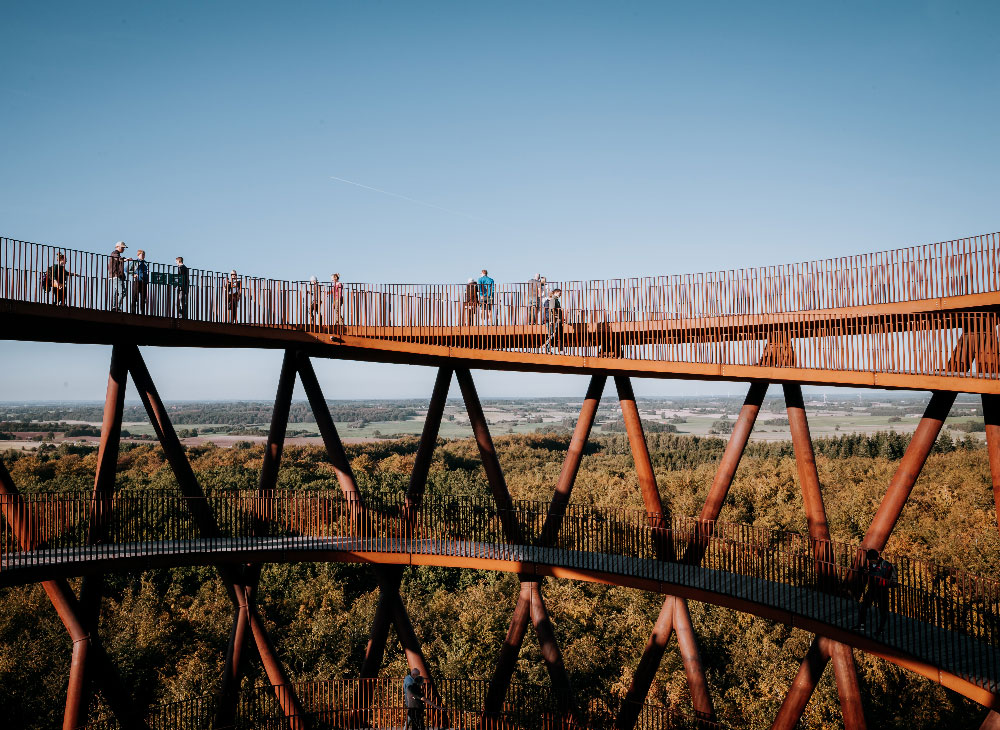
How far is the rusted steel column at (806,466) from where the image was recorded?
1628 centimetres

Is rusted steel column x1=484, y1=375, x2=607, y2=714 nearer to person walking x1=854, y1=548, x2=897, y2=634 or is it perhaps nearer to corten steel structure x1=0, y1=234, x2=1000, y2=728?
corten steel structure x1=0, y1=234, x2=1000, y2=728

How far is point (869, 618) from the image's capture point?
14.7 m

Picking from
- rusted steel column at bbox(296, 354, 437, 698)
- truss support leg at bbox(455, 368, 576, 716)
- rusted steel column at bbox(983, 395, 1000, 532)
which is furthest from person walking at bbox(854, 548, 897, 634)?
rusted steel column at bbox(296, 354, 437, 698)

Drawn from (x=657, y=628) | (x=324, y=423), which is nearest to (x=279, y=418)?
(x=324, y=423)

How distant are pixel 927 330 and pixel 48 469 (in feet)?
239

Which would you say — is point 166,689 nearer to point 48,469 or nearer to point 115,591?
point 115,591

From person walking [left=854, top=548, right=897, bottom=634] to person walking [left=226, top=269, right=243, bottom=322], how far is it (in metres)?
15.2

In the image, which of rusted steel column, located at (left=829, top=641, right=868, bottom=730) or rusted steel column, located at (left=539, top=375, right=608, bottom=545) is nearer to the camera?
rusted steel column, located at (left=829, top=641, right=868, bottom=730)

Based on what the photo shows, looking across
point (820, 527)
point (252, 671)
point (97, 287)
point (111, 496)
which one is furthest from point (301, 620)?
point (820, 527)

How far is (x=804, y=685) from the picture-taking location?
621 inches

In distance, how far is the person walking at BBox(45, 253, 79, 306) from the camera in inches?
619

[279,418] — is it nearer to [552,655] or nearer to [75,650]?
[75,650]

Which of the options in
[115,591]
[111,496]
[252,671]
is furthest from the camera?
[115,591]

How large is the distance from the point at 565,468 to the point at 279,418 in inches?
303
